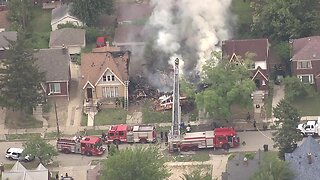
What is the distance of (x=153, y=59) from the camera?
359 ft

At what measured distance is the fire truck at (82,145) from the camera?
99.2 metres

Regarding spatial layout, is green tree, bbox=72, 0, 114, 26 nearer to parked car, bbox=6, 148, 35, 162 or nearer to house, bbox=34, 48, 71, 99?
house, bbox=34, 48, 71, 99

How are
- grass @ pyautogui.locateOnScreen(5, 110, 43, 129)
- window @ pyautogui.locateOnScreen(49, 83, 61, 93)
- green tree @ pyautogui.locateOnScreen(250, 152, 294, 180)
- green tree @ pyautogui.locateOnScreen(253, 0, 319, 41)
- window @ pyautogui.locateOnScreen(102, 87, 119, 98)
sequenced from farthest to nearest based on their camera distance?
green tree @ pyautogui.locateOnScreen(253, 0, 319, 41) → window @ pyautogui.locateOnScreen(49, 83, 61, 93) → window @ pyautogui.locateOnScreen(102, 87, 119, 98) → grass @ pyautogui.locateOnScreen(5, 110, 43, 129) → green tree @ pyautogui.locateOnScreen(250, 152, 294, 180)

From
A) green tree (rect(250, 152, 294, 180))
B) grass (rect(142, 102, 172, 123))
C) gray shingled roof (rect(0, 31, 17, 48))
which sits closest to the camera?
green tree (rect(250, 152, 294, 180))

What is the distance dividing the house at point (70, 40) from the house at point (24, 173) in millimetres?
24062

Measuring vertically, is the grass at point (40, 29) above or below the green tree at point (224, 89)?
above

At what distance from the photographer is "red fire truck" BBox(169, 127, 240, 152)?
98.4 metres

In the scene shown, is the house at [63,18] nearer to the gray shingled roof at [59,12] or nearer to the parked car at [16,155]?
the gray shingled roof at [59,12]

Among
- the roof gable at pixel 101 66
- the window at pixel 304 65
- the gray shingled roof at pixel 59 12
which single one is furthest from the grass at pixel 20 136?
the window at pixel 304 65

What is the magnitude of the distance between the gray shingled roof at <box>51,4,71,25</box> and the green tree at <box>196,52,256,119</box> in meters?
23.2

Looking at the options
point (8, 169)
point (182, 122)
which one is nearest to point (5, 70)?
point (8, 169)

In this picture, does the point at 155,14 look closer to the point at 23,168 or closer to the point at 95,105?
the point at 95,105

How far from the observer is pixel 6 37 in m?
115

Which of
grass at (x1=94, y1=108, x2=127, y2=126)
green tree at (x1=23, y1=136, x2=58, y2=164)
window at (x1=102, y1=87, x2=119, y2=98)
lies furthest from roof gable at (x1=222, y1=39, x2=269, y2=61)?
green tree at (x1=23, y1=136, x2=58, y2=164)
